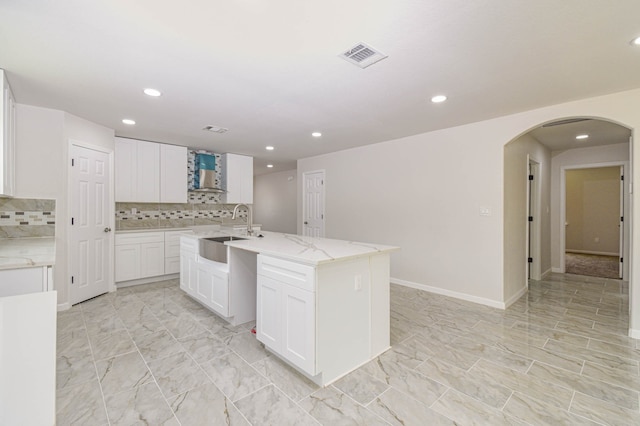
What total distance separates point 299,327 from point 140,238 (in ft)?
12.3

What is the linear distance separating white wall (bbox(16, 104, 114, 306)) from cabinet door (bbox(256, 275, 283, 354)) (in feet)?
9.25

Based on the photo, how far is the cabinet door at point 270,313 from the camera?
2.19 m

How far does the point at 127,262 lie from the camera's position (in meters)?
4.39

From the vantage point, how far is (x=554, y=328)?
293cm

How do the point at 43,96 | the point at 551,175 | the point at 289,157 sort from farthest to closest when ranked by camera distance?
the point at 289,157 < the point at 551,175 < the point at 43,96

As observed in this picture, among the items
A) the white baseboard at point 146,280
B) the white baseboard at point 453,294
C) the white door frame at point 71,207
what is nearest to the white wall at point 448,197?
the white baseboard at point 453,294

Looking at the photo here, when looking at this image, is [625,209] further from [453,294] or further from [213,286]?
[213,286]

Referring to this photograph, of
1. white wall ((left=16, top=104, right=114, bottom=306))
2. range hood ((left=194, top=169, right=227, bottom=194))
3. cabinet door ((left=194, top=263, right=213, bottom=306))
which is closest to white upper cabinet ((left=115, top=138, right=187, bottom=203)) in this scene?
range hood ((left=194, top=169, right=227, bottom=194))

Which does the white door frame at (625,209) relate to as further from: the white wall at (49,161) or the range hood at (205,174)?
the white wall at (49,161)

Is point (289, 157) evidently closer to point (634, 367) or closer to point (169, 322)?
point (169, 322)

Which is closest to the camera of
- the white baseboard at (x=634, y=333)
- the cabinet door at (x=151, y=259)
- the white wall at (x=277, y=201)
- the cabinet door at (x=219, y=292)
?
the white baseboard at (x=634, y=333)

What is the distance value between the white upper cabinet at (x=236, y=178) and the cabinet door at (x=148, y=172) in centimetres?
126

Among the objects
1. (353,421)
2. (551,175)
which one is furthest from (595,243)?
(353,421)

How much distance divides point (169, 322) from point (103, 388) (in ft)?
3.71
